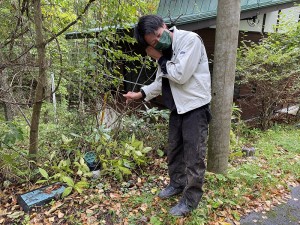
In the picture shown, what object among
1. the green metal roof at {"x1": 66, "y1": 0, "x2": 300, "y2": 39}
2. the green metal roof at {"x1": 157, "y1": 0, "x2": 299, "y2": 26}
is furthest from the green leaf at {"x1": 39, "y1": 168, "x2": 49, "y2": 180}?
the green metal roof at {"x1": 157, "y1": 0, "x2": 299, "y2": 26}

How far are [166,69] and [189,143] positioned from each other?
0.73 meters

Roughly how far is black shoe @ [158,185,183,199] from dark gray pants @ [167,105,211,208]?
1.00 feet

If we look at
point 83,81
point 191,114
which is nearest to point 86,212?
point 191,114

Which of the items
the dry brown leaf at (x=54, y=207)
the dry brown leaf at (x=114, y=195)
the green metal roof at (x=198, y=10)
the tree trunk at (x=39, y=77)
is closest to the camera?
the dry brown leaf at (x=54, y=207)

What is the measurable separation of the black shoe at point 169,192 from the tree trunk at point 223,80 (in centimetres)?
56

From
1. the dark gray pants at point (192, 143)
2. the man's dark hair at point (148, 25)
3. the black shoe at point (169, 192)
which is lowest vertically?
the black shoe at point (169, 192)

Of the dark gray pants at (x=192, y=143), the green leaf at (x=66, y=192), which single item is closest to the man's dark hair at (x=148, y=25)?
the dark gray pants at (x=192, y=143)

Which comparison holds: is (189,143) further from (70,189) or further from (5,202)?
(5,202)

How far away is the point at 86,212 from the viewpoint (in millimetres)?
2518

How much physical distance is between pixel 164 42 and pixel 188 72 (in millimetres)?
349

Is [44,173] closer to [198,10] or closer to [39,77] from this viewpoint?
[39,77]

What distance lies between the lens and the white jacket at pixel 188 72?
6.72 feet

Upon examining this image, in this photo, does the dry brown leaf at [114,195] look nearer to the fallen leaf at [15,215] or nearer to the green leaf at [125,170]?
the green leaf at [125,170]

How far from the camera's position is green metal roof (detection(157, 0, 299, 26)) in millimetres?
4965
